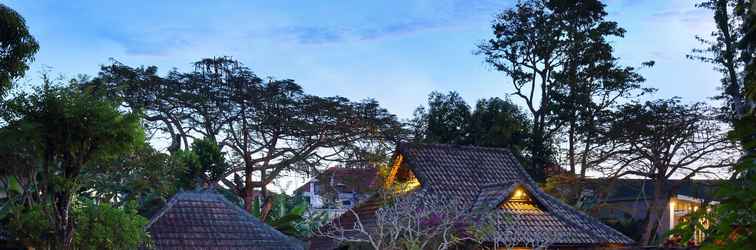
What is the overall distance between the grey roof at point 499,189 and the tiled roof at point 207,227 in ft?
15.8

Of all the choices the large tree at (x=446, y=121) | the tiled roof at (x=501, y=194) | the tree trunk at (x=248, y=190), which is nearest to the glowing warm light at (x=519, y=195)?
the tiled roof at (x=501, y=194)

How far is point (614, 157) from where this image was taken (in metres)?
29.0

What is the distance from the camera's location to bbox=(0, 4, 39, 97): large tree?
43.1 ft

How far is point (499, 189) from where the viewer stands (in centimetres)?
2027

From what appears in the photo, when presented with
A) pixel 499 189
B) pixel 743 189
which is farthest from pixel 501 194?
pixel 743 189

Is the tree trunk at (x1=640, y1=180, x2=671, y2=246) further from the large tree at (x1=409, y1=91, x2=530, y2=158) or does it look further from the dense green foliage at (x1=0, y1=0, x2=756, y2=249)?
the large tree at (x1=409, y1=91, x2=530, y2=158)

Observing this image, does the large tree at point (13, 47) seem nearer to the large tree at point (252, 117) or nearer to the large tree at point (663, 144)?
the large tree at point (252, 117)

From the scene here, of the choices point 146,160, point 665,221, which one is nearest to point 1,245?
point 146,160

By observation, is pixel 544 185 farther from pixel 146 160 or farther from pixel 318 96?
pixel 146 160

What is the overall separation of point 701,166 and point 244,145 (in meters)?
15.3

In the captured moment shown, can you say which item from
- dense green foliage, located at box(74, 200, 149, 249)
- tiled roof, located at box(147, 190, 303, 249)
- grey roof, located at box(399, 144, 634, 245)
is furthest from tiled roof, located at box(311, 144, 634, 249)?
dense green foliage, located at box(74, 200, 149, 249)

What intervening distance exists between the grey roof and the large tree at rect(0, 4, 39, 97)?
10075 millimetres

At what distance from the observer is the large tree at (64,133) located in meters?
12.0

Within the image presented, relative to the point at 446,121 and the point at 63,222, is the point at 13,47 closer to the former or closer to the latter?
the point at 63,222
